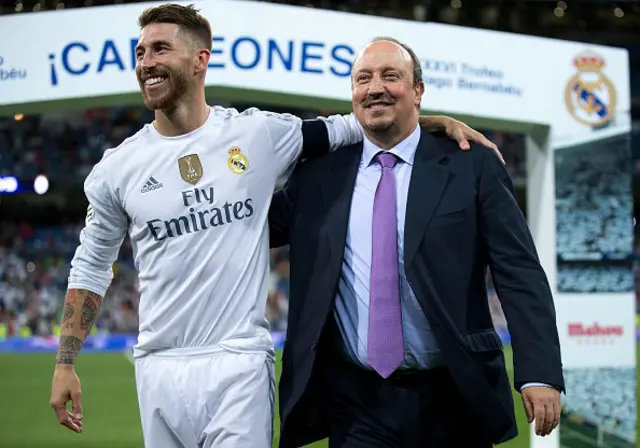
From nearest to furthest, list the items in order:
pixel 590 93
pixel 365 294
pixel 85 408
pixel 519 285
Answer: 1. pixel 519 285
2. pixel 365 294
3. pixel 590 93
4. pixel 85 408

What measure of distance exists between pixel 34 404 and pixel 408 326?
9.58m

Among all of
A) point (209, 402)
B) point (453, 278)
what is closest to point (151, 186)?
point (209, 402)

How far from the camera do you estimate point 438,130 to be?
121 inches

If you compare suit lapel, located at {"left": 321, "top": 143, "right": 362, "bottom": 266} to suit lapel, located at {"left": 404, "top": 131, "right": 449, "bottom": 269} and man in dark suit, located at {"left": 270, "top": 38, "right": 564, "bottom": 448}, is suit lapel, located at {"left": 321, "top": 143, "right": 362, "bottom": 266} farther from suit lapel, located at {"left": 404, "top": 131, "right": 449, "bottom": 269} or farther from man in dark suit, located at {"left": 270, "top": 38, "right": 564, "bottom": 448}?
suit lapel, located at {"left": 404, "top": 131, "right": 449, "bottom": 269}

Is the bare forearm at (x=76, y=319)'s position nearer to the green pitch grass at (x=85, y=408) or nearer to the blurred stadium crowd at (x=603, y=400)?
the blurred stadium crowd at (x=603, y=400)

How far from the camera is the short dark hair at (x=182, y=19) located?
114 inches

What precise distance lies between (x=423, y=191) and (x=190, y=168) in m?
0.77

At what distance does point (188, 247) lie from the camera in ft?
9.14

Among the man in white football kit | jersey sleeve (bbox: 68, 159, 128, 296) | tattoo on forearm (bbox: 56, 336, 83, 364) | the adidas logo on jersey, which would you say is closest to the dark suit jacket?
the man in white football kit

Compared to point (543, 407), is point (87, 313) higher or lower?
higher

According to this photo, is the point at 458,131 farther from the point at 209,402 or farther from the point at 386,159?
the point at 209,402

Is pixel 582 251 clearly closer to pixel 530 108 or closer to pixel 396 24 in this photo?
pixel 530 108

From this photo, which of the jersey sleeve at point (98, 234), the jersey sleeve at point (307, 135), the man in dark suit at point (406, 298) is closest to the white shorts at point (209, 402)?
the man in dark suit at point (406, 298)

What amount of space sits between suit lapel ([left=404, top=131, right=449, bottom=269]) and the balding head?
13cm
